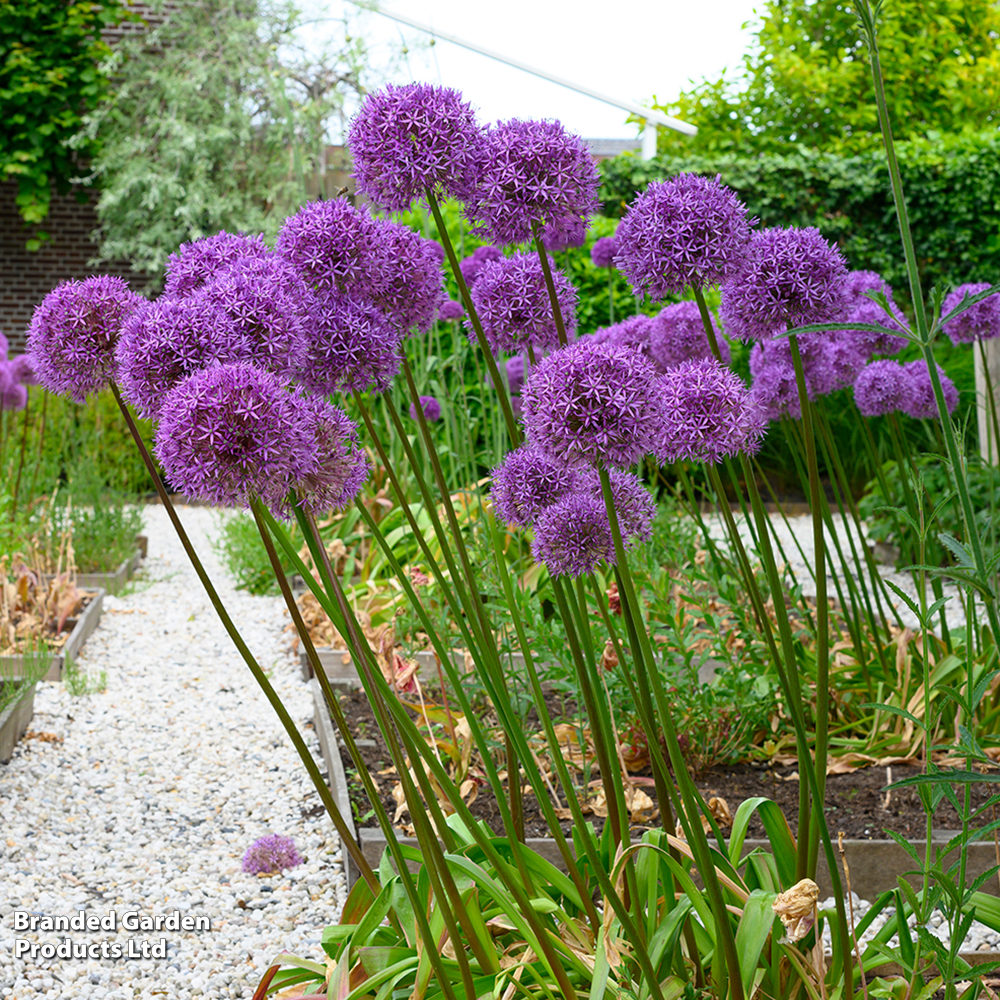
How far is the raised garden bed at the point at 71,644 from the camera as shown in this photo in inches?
153

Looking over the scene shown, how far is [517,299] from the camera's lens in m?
1.64

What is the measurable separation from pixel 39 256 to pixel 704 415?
13.8m

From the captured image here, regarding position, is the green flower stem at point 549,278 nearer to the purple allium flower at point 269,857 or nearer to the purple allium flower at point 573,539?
the purple allium flower at point 573,539

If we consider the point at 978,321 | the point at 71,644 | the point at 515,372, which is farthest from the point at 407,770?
the point at 71,644

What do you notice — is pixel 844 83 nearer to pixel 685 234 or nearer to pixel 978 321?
pixel 978 321

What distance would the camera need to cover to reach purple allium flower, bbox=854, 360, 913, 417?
2975 millimetres

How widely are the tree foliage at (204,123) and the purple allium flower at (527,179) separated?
11267mm

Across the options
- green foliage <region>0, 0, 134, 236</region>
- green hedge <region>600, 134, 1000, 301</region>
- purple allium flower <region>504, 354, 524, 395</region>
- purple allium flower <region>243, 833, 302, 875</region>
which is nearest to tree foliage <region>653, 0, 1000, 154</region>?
green hedge <region>600, 134, 1000, 301</region>

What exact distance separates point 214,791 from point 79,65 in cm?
1248

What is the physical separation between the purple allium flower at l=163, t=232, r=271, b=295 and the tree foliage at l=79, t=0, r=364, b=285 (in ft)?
36.8

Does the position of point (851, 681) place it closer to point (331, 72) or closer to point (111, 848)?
point (111, 848)

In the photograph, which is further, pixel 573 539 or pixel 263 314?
pixel 573 539

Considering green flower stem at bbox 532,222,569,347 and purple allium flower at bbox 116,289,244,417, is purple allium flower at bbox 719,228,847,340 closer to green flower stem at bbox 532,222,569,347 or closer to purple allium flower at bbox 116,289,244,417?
green flower stem at bbox 532,222,569,347

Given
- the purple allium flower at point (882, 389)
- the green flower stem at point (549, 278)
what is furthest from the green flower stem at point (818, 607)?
the purple allium flower at point (882, 389)
